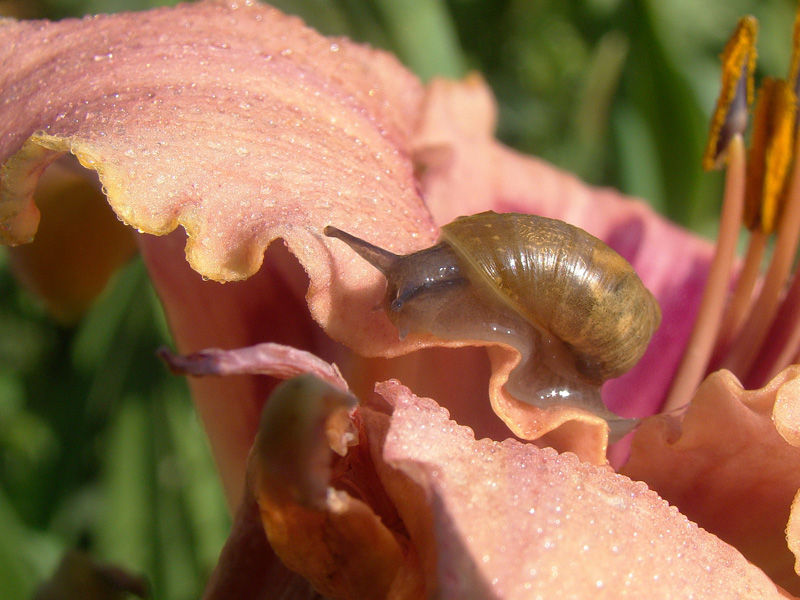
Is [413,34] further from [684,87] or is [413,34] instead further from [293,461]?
[293,461]

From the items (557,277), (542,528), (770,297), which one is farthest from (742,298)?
(542,528)

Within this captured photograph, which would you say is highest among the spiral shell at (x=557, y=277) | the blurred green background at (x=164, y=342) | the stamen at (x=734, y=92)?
the stamen at (x=734, y=92)

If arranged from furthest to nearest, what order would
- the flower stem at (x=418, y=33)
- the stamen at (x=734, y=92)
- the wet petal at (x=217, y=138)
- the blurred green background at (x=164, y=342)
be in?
the flower stem at (x=418, y=33) → the blurred green background at (x=164, y=342) → the stamen at (x=734, y=92) → the wet petal at (x=217, y=138)

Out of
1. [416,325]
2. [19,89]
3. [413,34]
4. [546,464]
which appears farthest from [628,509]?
[413,34]

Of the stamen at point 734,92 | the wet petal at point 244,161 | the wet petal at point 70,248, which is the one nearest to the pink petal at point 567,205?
the wet petal at point 244,161

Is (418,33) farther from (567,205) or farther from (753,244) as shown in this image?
(753,244)

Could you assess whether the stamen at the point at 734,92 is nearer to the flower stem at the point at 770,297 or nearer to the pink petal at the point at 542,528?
the flower stem at the point at 770,297
